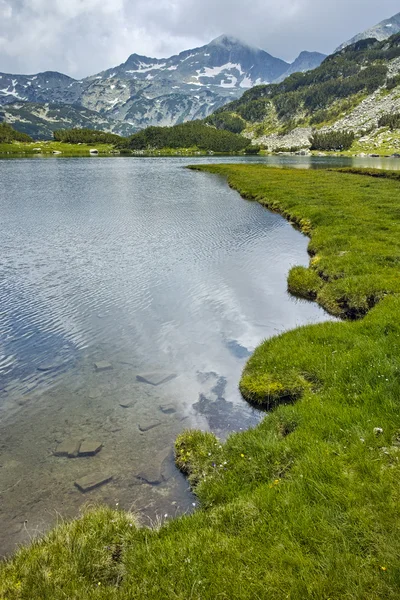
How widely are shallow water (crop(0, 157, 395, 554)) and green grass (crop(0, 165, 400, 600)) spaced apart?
1281mm

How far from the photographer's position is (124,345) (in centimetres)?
1742

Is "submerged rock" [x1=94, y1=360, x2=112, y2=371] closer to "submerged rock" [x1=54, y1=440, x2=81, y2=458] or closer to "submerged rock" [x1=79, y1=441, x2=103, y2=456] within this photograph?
"submerged rock" [x1=54, y1=440, x2=81, y2=458]

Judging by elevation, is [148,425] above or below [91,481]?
below

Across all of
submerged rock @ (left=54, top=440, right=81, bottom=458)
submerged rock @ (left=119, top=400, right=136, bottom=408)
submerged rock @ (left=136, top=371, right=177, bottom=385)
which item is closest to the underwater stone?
submerged rock @ (left=119, top=400, right=136, bottom=408)

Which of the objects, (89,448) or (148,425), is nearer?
(89,448)

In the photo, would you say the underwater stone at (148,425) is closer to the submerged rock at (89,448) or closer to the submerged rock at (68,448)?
the submerged rock at (89,448)

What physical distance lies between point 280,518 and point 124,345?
11.7 metres

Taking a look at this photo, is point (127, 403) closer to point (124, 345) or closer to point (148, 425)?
point (148, 425)

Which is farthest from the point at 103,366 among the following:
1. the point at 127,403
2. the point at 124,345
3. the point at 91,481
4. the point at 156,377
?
the point at 91,481

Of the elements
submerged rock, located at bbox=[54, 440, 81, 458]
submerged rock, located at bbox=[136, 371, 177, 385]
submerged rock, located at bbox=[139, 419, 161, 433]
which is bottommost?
submerged rock, located at bbox=[136, 371, 177, 385]

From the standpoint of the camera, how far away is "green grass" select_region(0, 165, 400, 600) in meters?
5.93

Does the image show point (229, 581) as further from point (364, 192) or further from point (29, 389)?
point (364, 192)

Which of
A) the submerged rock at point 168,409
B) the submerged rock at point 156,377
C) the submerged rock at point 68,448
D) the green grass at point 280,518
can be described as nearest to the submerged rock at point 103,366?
the submerged rock at point 156,377

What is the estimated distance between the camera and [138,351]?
1698 centimetres
